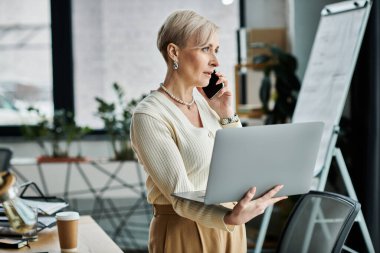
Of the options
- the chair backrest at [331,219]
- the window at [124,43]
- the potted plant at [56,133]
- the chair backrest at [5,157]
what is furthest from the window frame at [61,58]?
the chair backrest at [331,219]

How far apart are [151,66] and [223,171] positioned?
3288 millimetres

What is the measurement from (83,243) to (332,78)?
195 centimetres

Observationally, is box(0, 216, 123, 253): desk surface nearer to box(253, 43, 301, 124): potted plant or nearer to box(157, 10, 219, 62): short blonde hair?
box(157, 10, 219, 62): short blonde hair

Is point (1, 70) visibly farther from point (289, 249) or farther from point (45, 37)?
point (289, 249)

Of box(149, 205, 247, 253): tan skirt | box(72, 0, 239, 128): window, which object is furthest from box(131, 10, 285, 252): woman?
box(72, 0, 239, 128): window

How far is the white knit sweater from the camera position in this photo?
173 cm

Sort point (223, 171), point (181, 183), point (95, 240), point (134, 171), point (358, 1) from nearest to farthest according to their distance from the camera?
1. point (223, 171)
2. point (181, 183)
3. point (95, 240)
4. point (358, 1)
5. point (134, 171)

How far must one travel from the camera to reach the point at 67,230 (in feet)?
6.18

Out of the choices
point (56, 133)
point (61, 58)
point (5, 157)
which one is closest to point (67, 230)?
point (5, 157)

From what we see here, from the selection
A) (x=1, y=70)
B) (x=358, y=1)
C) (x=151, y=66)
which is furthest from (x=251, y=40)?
(x=1, y=70)

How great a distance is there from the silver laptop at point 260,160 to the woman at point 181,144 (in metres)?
0.06

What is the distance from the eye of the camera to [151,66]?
190 inches

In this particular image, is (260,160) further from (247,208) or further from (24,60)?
(24,60)

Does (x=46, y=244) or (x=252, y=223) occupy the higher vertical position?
(x=46, y=244)
